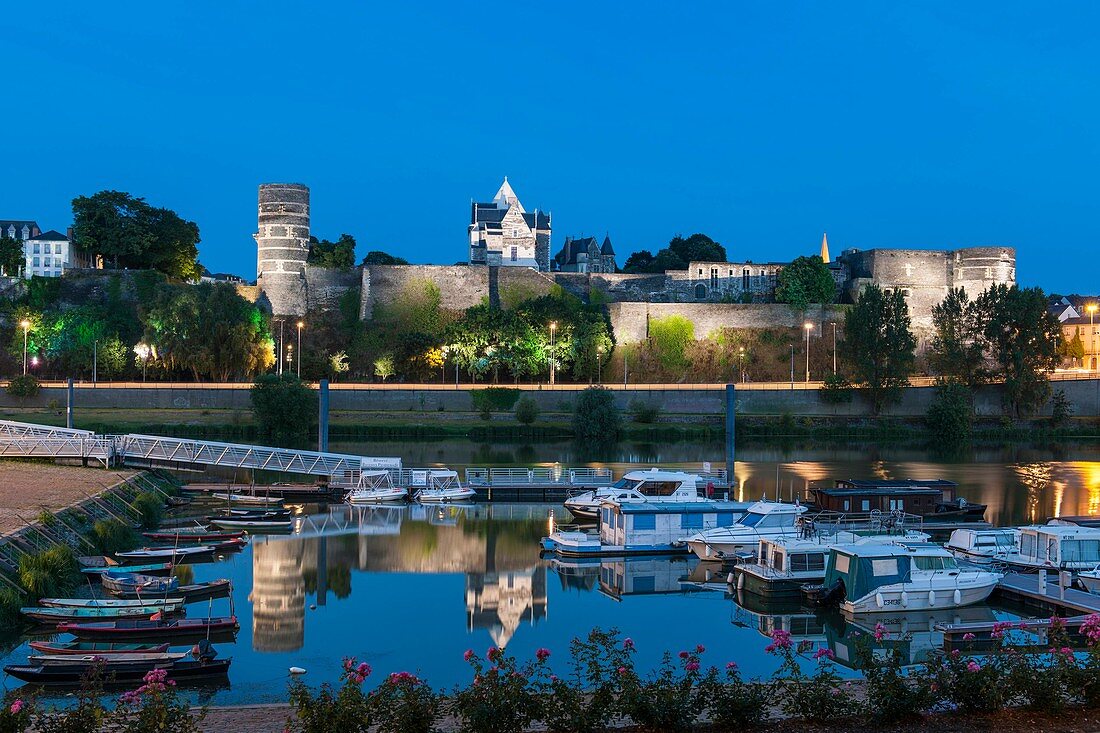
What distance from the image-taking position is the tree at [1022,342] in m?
72.6

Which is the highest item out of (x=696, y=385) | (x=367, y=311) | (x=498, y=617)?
(x=367, y=311)

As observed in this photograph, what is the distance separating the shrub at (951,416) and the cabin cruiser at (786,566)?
44673 millimetres

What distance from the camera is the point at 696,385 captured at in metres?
77.0

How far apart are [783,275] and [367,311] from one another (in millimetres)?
33922

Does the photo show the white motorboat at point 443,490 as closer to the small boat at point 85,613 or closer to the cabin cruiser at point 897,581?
the cabin cruiser at point 897,581

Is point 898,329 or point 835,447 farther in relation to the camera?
point 898,329

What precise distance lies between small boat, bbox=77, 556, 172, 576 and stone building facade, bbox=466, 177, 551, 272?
7599 centimetres

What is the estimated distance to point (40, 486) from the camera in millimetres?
33344

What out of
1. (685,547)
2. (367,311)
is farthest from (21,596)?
(367,311)

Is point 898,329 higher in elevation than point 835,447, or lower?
higher

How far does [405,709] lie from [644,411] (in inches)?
2326

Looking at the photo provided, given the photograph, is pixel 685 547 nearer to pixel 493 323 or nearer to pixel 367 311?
pixel 493 323

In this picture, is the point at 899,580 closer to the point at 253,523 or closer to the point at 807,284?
the point at 253,523

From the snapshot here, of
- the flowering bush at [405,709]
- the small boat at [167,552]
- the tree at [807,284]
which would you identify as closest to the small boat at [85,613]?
the small boat at [167,552]
